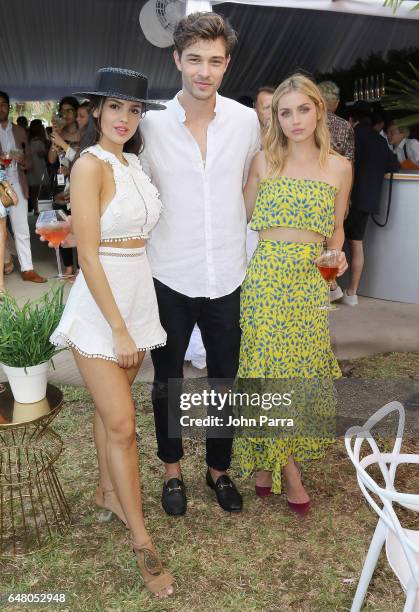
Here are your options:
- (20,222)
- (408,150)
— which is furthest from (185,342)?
(408,150)

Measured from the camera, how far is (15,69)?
10.8 meters

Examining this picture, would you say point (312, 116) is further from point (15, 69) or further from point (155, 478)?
point (15, 69)

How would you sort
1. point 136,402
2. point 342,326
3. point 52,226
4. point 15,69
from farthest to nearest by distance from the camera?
1. point 15,69
2. point 342,326
3. point 136,402
4. point 52,226

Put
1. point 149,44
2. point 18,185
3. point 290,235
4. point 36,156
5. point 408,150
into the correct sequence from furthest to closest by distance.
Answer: point 149,44 < point 36,156 < point 408,150 < point 18,185 < point 290,235

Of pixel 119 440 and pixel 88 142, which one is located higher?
pixel 88 142

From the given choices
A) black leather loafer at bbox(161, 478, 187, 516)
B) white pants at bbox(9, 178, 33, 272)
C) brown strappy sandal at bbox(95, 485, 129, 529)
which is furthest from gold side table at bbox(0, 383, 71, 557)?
white pants at bbox(9, 178, 33, 272)

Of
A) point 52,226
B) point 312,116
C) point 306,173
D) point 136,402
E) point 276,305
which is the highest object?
point 312,116

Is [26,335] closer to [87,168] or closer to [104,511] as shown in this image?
[87,168]

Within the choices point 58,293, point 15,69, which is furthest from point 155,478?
point 15,69

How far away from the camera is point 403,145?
6438 millimetres

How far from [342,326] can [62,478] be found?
9.31ft

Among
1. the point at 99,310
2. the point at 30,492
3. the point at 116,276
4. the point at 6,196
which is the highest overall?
the point at 6,196

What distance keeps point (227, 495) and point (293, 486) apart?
292 mm

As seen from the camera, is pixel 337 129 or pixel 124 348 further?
pixel 337 129
